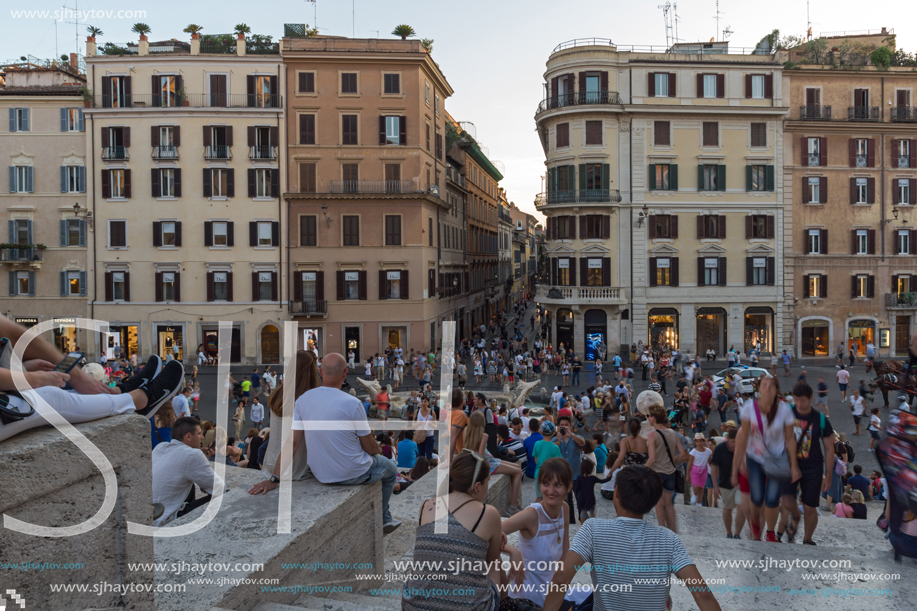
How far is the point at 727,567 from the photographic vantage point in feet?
17.6

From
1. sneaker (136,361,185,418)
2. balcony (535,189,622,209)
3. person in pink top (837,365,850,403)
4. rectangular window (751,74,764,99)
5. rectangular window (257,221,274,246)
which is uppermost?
rectangular window (751,74,764,99)

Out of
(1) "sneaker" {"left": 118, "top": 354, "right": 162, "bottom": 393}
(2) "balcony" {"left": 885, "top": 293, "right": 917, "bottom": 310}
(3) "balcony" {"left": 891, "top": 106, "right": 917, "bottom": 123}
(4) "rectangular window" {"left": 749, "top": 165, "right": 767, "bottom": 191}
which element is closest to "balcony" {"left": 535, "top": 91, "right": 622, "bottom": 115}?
(4) "rectangular window" {"left": 749, "top": 165, "right": 767, "bottom": 191}

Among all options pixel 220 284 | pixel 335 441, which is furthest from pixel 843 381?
Result: pixel 220 284

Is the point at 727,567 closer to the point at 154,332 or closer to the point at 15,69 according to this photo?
the point at 154,332

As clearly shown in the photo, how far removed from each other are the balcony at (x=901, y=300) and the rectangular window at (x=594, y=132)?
18702mm

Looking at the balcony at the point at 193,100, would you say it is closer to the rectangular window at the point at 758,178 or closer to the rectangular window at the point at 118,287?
the rectangular window at the point at 118,287

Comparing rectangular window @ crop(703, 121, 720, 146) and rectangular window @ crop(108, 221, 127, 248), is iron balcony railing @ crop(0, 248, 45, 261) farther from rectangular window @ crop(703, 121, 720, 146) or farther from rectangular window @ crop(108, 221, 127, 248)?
rectangular window @ crop(703, 121, 720, 146)

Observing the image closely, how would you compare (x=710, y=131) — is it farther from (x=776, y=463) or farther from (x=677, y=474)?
(x=776, y=463)

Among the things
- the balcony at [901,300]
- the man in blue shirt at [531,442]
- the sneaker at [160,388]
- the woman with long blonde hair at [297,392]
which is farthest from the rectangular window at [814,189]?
the sneaker at [160,388]

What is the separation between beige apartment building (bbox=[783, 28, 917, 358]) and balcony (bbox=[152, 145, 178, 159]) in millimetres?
33678

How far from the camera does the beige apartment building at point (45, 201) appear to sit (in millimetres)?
36406

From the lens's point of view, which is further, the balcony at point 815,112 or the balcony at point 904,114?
the balcony at point 904,114

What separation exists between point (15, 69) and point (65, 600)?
44346 mm

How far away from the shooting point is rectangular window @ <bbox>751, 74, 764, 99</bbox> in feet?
118
